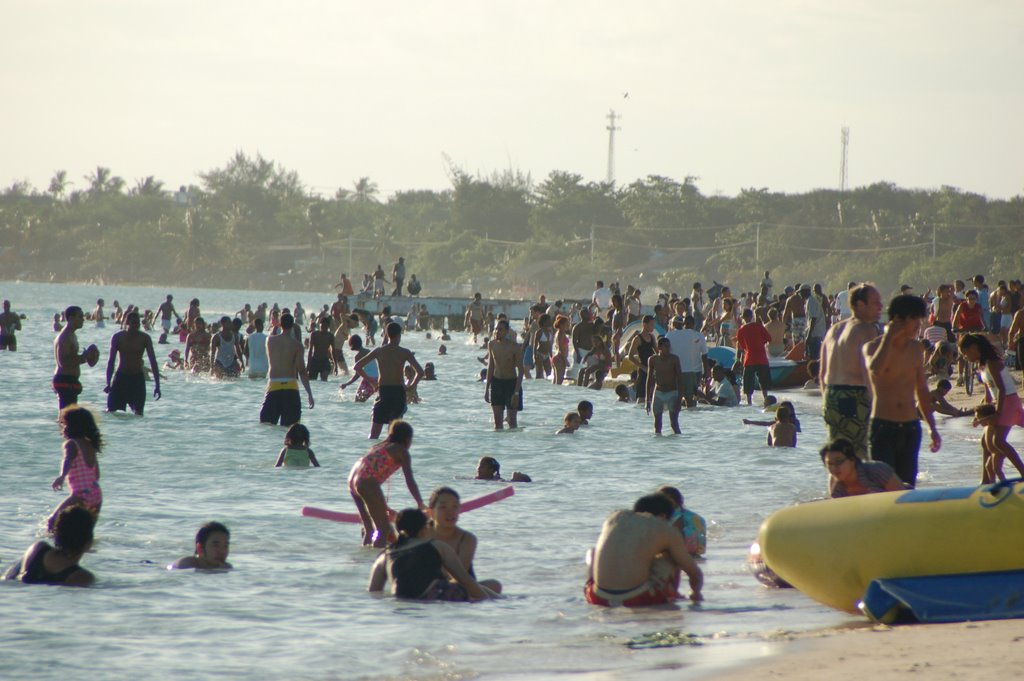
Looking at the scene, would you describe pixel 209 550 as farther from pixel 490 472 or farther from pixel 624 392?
pixel 624 392

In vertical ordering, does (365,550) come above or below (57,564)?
below

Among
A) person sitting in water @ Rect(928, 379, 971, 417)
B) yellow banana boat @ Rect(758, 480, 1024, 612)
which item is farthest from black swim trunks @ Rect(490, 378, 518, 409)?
yellow banana boat @ Rect(758, 480, 1024, 612)

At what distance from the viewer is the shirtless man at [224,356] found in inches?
1032

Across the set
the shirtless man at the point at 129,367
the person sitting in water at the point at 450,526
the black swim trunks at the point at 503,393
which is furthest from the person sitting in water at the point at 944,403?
the shirtless man at the point at 129,367

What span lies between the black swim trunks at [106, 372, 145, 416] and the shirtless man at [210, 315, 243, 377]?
953cm

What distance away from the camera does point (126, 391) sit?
642 inches

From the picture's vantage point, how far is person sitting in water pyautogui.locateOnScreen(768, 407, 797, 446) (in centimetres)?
1576

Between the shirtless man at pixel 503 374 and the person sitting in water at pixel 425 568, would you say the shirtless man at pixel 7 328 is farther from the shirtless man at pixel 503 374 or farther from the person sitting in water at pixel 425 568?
the person sitting in water at pixel 425 568

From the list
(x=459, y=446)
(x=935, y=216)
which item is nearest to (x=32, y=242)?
(x=935, y=216)

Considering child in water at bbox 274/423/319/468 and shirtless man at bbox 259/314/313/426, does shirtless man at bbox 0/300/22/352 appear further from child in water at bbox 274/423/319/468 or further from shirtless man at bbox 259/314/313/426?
child in water at bbox 274/423/319/468

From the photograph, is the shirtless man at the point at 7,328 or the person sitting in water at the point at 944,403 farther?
the shirtless man at the point at 7,328

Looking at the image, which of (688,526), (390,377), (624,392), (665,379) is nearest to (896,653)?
(688,526)

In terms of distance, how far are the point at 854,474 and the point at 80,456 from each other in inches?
203

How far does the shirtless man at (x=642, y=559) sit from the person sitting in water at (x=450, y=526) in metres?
0.85
